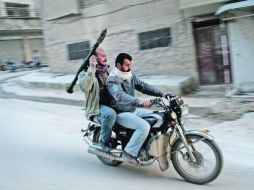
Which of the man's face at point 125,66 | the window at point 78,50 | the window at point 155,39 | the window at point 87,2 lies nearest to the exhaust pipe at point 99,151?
the man's face at point 125,66

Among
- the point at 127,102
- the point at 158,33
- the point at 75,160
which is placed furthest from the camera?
the point at 158,33

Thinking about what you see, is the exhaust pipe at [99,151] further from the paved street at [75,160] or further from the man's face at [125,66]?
the man's face at [125,66]

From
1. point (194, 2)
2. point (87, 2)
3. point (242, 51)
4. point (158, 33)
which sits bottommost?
point (242, 51)

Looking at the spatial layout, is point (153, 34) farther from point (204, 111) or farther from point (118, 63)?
point (118, 63)

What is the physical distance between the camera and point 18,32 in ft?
112

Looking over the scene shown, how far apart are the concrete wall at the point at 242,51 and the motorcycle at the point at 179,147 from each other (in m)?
7.76

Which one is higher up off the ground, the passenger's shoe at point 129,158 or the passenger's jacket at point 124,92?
the passenger's jacket at point 124,92

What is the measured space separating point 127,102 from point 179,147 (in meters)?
0.82

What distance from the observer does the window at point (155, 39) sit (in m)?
15.1

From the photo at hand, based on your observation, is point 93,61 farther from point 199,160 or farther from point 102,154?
point 199,160

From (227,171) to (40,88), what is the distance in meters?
12.9

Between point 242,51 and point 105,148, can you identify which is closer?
point 105,148

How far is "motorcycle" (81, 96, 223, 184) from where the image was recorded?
5047 millimetres

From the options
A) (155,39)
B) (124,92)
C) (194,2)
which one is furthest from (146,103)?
(155,39)
